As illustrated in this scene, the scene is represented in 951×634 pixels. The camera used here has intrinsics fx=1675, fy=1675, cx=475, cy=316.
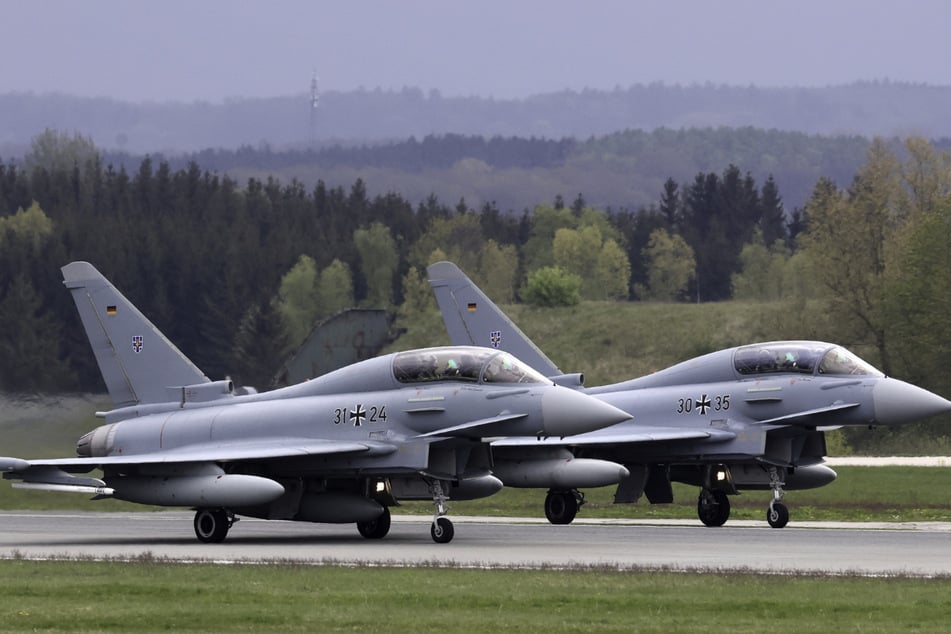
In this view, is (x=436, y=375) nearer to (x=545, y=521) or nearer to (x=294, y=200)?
(x=545, y=521)

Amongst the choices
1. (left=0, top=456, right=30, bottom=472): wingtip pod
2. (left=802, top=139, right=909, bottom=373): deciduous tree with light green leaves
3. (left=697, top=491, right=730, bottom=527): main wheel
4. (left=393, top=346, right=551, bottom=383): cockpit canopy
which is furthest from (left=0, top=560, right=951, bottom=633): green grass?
(left=802, top=139, right=909, bottom=373): deciduous tree with light green leaves

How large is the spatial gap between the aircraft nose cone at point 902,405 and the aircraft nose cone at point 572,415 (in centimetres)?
520

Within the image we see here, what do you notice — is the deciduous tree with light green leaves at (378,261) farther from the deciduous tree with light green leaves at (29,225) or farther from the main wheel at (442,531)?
the main wheel at (442,531)

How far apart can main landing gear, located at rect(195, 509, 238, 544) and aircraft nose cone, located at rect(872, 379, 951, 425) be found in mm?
10091

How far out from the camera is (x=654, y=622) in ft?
44.0

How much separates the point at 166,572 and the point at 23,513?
50.5ft

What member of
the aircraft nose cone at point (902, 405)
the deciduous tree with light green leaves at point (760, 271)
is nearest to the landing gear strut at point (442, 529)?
the aircraft nose cone at point (902, 405)

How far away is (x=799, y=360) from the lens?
87.9ft

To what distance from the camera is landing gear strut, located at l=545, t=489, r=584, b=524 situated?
28203 mm

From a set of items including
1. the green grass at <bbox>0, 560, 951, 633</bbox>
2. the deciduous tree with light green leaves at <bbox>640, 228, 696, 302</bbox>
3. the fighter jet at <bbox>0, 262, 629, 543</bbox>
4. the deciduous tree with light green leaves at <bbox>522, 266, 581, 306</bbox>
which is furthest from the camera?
the deciduous tree with light green leaves at <bbox>640, 228, 696, 302</bbox>

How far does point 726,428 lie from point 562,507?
3.16 meters

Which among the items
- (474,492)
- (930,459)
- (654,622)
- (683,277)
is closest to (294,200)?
(683,277)

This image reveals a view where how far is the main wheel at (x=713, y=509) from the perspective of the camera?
27.2 m

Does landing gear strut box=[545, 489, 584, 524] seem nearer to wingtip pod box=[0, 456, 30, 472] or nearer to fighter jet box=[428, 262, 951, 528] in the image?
fighter jet box=[428, 262, 951, 528]
